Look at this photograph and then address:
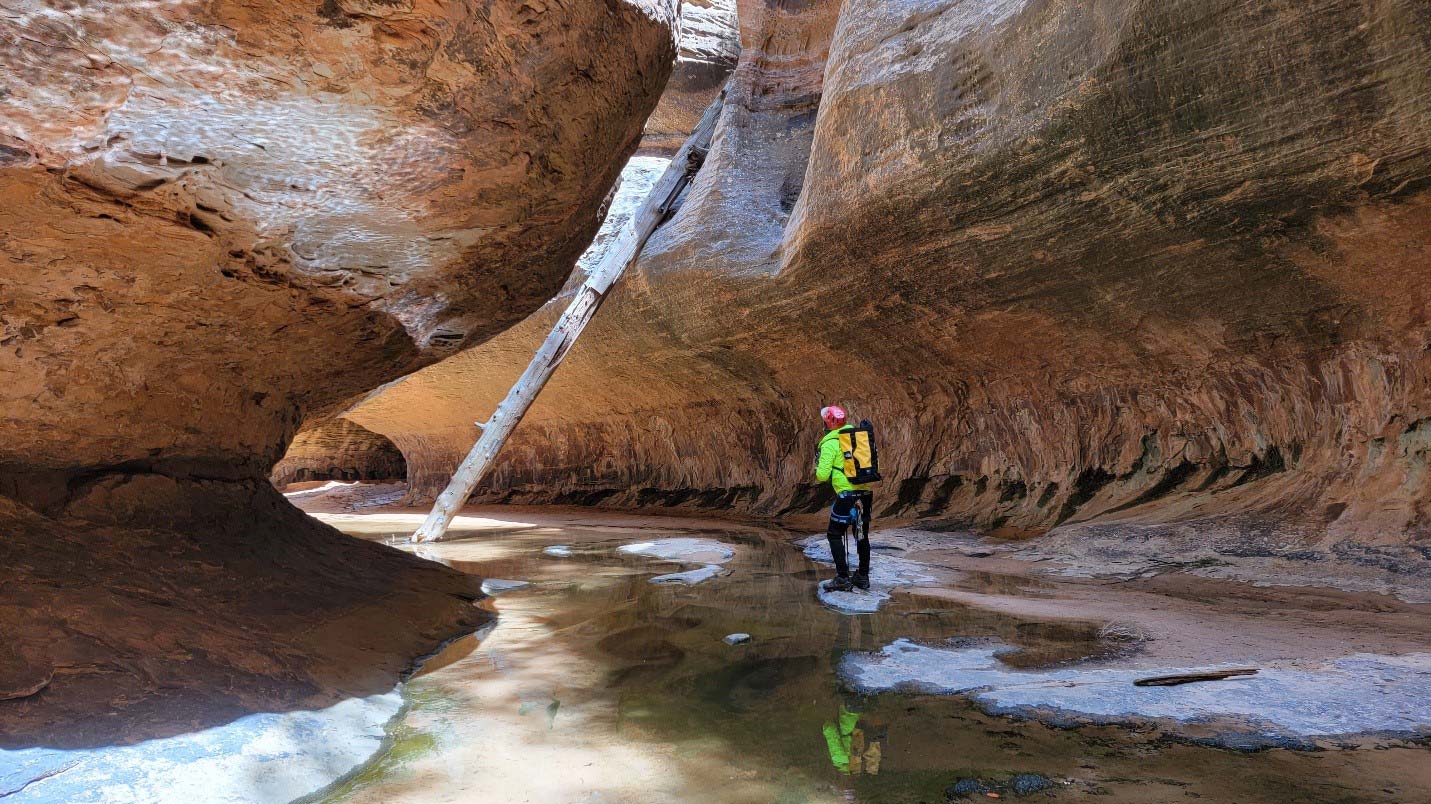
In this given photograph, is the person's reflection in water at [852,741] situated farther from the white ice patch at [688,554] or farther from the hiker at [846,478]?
the white ice patch at [688,554]

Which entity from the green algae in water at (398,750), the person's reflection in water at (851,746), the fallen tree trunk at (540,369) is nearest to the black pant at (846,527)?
the person's reflection in water at (851,746)

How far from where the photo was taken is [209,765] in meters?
2.44

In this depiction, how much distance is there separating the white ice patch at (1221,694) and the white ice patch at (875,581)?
149 centimetres

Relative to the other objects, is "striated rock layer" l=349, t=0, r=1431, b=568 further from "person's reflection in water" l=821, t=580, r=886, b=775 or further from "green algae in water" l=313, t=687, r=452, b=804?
"green algae in water" l=313, t=687, r=452, b=804

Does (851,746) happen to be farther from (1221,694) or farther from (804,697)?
(1221,694)

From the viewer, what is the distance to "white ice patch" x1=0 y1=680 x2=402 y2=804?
220 centimetres

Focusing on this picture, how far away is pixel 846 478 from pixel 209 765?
12.8ft

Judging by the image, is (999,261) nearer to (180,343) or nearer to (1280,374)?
(1280,374)

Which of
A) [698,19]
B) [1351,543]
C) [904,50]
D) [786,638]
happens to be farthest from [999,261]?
[698,19]

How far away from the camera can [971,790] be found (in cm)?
237

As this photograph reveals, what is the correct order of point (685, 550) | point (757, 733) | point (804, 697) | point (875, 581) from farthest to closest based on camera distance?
point (685, 550)
point (875, 581)
point (804, 697)
point (757, 733)

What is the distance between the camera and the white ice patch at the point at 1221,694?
8.86ft

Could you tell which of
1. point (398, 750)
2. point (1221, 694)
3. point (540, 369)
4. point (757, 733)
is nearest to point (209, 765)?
point (398, 750)

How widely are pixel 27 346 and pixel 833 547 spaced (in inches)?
167
